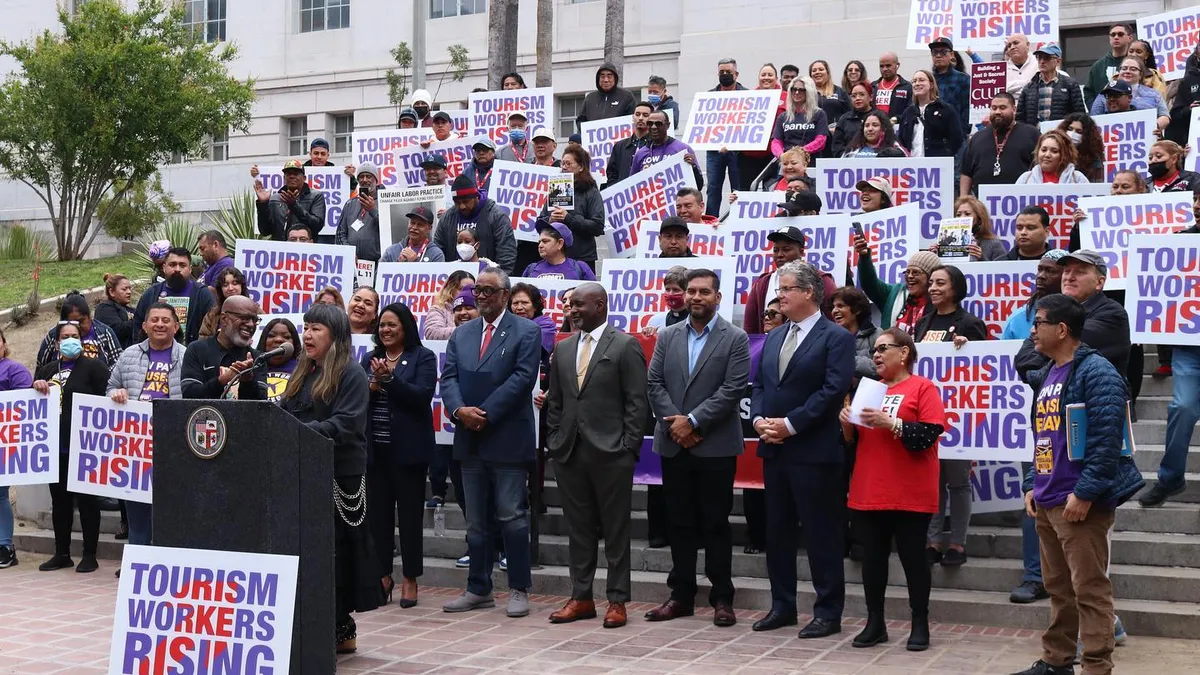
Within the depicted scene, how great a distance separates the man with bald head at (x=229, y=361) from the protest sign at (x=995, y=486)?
510 centimetres

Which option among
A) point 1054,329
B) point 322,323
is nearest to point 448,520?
point 322,323

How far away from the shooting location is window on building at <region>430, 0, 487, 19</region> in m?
35.2

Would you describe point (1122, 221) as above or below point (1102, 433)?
above

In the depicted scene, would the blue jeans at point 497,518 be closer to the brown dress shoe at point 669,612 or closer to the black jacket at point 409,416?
the black jacket at point 409,416

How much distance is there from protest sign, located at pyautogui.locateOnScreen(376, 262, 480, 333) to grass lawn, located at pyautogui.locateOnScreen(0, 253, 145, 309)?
10326mm

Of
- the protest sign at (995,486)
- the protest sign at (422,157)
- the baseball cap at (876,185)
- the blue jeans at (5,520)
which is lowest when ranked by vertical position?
the blue jeans at (5,520)

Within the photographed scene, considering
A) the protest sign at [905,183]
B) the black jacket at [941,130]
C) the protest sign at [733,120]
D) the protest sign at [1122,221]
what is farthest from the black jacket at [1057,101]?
the protest sign at [1122,221]

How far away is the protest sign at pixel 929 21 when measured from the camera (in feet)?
61.5

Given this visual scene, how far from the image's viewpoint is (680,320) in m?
11.7

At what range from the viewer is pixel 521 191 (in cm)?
1666

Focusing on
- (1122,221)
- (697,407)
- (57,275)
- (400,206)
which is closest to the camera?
(697,407)

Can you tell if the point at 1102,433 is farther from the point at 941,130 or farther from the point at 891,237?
the point at 941,130

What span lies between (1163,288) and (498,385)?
15.9 feet

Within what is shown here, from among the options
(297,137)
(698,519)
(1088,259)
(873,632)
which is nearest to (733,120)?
(698,519)
